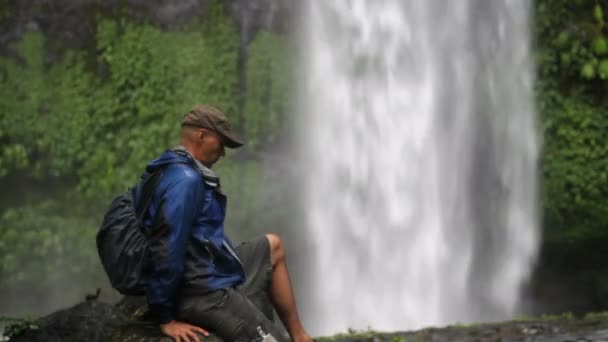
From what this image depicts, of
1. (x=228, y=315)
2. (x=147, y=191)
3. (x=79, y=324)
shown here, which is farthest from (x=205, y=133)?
(x=79, y=324)

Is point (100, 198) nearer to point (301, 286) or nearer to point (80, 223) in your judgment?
point (80, 223)

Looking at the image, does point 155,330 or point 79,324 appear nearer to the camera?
point 155,330

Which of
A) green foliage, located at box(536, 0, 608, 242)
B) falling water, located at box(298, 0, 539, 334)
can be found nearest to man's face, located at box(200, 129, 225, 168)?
falling water, located at box(298, 0, 539, 334)

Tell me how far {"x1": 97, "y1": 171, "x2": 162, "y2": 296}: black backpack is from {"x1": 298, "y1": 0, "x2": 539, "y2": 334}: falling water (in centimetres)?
811

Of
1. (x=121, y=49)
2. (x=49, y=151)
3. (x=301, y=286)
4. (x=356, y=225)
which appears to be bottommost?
(x=301, y=286)

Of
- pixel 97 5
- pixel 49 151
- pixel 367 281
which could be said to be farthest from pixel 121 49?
pixel 367 281

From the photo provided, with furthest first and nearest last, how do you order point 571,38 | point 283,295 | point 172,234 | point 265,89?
point 265,89 < point 571,38 < point 283,295 < point 172,234

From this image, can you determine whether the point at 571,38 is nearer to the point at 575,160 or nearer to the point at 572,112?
the point at 572,112

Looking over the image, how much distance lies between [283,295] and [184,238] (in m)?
0.61

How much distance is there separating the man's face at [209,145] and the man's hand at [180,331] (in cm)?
71

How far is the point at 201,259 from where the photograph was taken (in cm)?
402

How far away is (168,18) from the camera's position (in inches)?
502

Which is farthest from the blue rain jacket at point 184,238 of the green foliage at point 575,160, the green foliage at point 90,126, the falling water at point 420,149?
the green foliage at point 575,160

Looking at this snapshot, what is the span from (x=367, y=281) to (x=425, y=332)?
3.35 m
